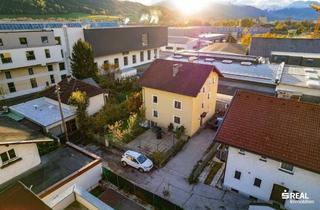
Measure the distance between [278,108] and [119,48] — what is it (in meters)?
38.0

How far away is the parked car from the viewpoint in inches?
824

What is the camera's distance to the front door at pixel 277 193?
52.4ft

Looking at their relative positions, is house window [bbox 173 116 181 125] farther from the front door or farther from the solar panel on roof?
the solar panel on roof

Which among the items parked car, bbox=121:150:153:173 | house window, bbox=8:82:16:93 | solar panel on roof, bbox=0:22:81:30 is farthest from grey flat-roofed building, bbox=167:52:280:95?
house window, bbox=8:82:16:93

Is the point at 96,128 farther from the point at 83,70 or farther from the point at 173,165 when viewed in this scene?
the point at 83,70

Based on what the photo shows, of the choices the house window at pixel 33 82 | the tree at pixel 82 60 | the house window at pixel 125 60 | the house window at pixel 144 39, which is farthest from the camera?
the house window at pixel 144 39

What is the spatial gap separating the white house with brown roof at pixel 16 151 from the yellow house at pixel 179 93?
14108mm

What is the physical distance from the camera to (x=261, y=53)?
56.2m

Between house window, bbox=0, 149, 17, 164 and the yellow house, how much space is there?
16048 millimetres

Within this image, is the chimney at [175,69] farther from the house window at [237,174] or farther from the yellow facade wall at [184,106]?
the house window at [237,174]

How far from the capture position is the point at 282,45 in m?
53.6

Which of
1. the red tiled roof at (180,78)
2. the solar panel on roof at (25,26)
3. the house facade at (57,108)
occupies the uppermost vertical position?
the solar panel on roof at (25,26)

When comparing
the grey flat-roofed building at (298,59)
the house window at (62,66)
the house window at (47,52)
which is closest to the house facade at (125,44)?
the house window at (62,66)

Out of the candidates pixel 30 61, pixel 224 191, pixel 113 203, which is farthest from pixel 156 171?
pixel 30 61
